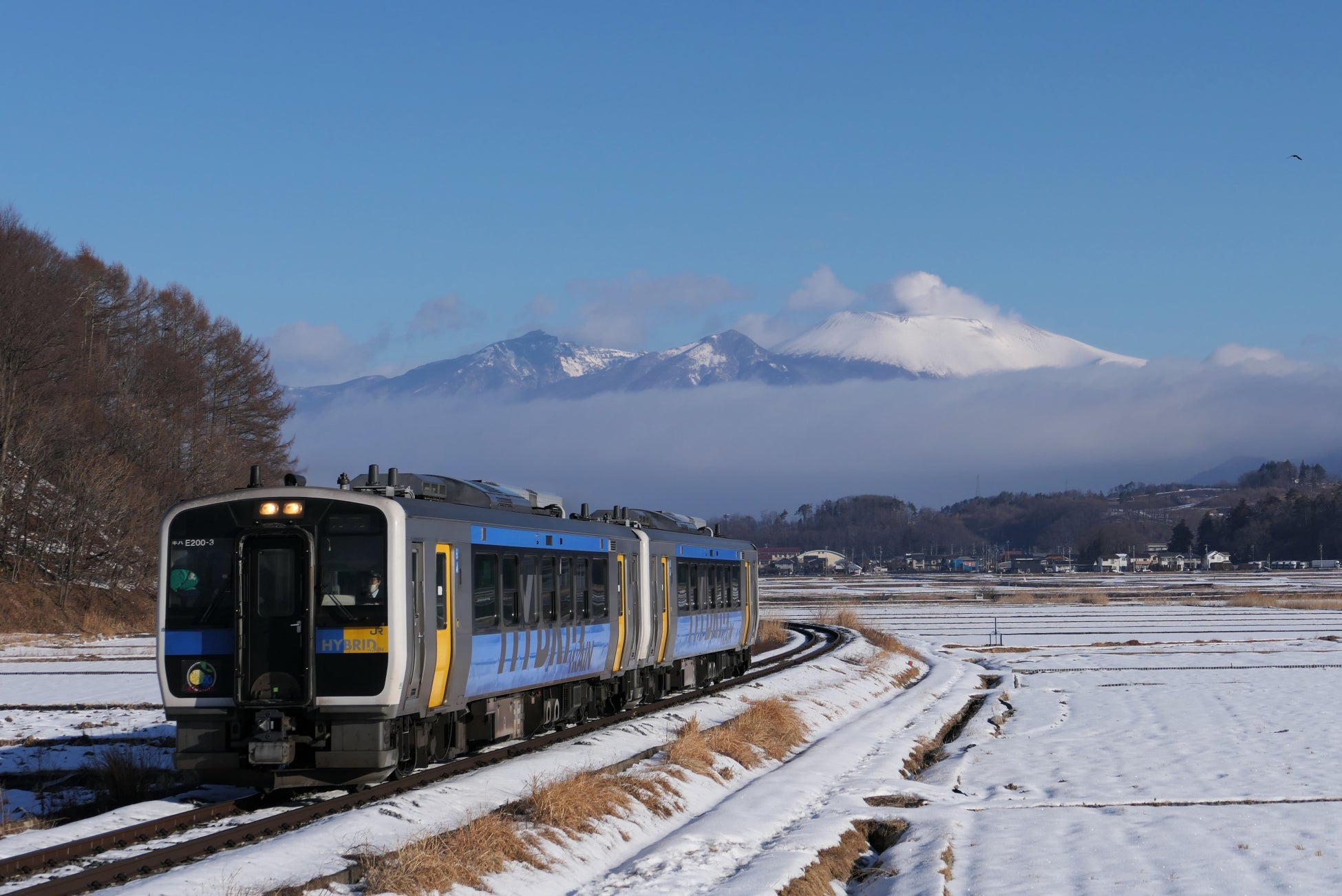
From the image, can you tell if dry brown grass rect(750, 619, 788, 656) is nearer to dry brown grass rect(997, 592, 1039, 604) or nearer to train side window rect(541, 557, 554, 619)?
train side window rect(541, 557, 554, 619)

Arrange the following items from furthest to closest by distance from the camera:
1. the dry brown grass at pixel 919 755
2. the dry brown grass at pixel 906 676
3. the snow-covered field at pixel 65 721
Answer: the dry brown grass at pixel 906 676
the dry brown grass at pixel 919 755
the snow-covered field at pixel 65 721

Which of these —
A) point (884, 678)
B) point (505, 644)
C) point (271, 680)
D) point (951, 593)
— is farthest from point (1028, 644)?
point (951, 593)

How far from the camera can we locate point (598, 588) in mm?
21781

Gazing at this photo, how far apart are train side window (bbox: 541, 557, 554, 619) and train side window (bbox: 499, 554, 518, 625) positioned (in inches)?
42.4

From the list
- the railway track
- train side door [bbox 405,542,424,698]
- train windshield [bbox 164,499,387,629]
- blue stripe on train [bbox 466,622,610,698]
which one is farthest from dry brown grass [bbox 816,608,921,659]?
train windshield [bbox 164,499,387,629]

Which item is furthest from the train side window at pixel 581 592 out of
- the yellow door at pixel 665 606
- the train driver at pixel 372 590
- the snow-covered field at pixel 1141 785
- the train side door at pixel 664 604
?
the train driver at pixel 372 590

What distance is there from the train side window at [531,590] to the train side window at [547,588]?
0.15 m

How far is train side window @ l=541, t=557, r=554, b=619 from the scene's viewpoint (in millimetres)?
19078

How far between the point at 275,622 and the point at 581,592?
7.13 meters

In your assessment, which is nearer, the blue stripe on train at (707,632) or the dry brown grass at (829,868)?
the dry brown grass at (829,868)

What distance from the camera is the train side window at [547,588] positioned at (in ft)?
62.6

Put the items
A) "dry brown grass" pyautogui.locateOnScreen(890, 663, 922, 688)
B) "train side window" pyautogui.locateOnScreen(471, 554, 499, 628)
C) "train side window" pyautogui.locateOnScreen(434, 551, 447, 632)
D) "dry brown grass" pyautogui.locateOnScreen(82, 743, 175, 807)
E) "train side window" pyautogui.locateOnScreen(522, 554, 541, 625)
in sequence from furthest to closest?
"dry brown grass" pyautogui.locateOnScreen(890, 663, 922, 688) < "train side window" pyautogui.locateOnScreen(522, 554, 541, 625) < "train side window" pyautogui.locateOnScreen(471, 554, 499, 628) < "dry brown grass" pyautogui.locateOnScreen(82, 743, 175, 807) < "train side window" pyautogui.locateOnScreen(434, 551, 447, 632)

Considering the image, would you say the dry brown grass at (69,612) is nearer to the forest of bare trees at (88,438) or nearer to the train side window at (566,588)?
the forest of bare trees at (88,438)

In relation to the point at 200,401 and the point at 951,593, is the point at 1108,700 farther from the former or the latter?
the point at 951,593
